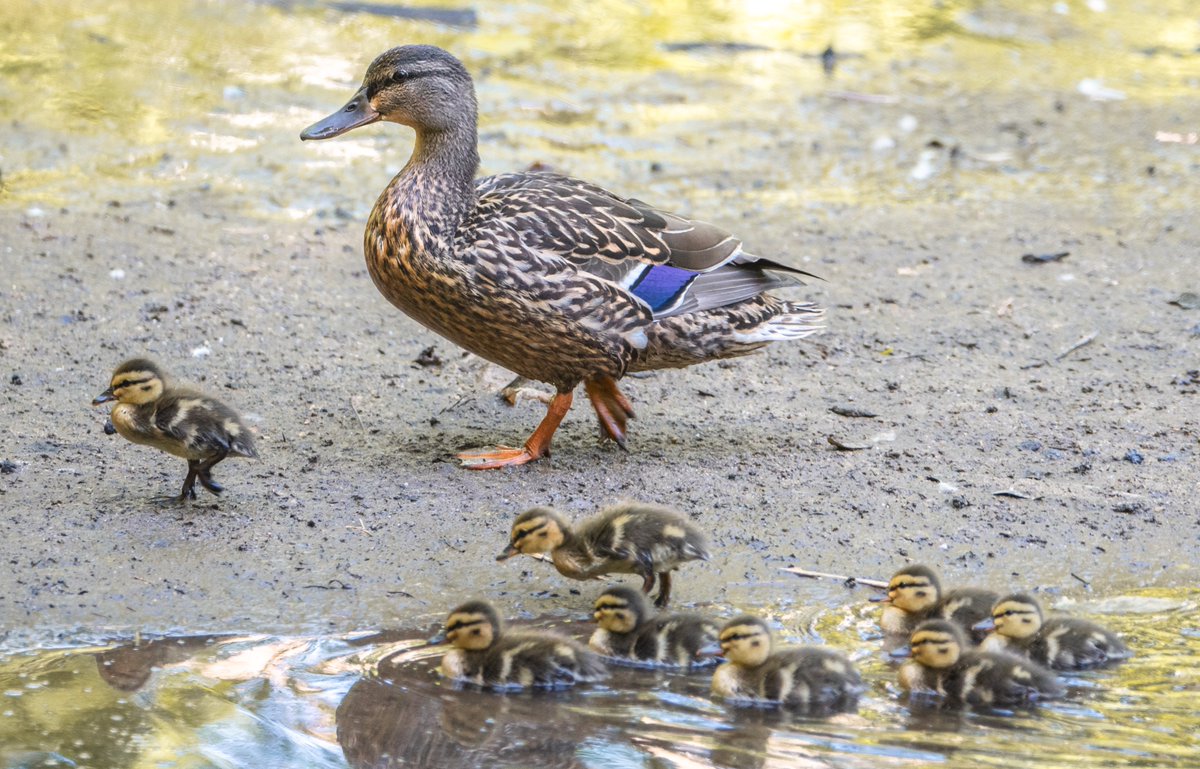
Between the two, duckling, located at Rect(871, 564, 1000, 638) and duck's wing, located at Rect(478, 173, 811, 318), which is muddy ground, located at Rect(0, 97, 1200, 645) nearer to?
duckling, located at Rect(871, 564, 1000, 638)

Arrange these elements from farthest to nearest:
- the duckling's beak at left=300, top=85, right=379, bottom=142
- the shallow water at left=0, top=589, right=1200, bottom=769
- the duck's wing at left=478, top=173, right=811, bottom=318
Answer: the duckling's beak at left=300, top=85, right=379, bottom=142 → the duck's wing at left=478, top=173, right=811, bottom=318 → the shallow water at left=0, top=589, right=1200, bottom=769

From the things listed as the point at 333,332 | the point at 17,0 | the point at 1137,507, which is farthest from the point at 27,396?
the point at 17,0

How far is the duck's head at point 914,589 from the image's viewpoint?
15.8ft

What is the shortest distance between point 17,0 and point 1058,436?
958cm

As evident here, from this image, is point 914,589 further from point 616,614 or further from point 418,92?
point 418,92

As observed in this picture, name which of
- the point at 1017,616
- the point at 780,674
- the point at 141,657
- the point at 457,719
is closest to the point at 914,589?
the point at 1017,616

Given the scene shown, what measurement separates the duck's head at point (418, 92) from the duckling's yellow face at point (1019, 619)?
301 cm

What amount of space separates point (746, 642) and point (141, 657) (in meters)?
1.79

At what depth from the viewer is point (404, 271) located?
595 cm

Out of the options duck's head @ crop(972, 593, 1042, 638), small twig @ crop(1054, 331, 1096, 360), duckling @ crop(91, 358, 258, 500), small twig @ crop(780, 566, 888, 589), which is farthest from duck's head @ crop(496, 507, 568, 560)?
small twig @ crop(1054, 331, 1096, 360)

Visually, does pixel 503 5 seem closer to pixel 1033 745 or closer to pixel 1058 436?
pixel 1058 436

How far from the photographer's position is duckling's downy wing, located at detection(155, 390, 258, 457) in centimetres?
536

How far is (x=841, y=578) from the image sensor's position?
5.26 m

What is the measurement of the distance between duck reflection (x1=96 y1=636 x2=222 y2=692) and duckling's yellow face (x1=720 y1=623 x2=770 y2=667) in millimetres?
1574
